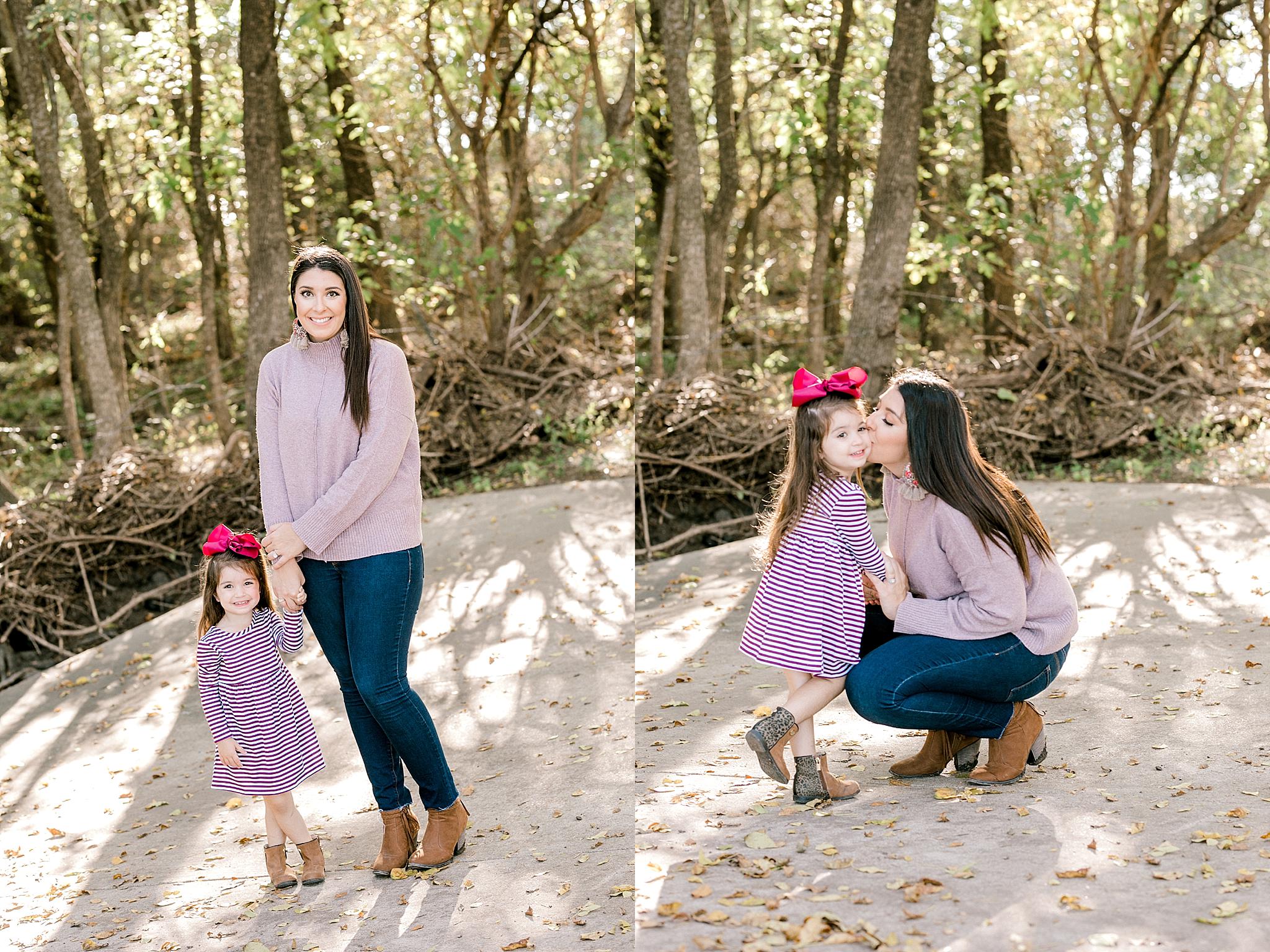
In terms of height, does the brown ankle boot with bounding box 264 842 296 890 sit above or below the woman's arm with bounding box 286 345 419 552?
below

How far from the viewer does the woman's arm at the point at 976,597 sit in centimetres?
257

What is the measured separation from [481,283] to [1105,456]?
435 cm

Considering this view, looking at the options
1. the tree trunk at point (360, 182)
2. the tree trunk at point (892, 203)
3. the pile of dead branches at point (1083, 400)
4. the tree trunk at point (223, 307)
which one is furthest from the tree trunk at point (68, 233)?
the pile of dead branches at point (1083, 400)

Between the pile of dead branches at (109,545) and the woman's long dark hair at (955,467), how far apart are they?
4402 mm

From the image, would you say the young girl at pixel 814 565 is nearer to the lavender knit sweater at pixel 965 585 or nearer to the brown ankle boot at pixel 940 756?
the lavender knit sweater at pixel 965 585

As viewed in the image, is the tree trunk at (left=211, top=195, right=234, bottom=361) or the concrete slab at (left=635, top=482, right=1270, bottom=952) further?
the tree trunk at (left=211, top=195, right=234, bottom=361)

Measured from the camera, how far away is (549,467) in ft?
23.9

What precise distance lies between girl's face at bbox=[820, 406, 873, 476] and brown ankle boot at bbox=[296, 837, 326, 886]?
1.48m

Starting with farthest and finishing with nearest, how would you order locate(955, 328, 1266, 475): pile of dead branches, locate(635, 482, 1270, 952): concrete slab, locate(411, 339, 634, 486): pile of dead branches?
locate(411, 339, 634, 486): pile of dead branches → locate(955, 328, 1266, 475): pile of dead branches → locate(635, 482, 1270, 952): concrete slab

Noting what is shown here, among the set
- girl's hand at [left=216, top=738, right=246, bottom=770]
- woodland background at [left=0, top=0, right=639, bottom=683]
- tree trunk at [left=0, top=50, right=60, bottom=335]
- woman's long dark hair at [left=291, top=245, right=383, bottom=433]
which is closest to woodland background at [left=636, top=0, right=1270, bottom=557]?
woodland background at [left=0, top=0, right=639, bottom=683]

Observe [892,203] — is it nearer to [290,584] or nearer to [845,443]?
[845,443]

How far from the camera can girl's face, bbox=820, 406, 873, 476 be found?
100 inches

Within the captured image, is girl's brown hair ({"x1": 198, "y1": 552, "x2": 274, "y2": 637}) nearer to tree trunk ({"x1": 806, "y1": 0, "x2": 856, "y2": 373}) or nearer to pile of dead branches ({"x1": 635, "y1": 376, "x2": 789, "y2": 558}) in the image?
pile of dead branches ({"x1": 635, "y1": 376, "x2": 789, "y2": 558})

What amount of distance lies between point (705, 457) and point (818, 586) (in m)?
3.73
